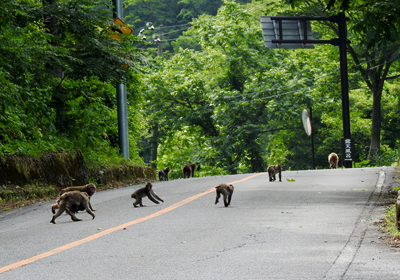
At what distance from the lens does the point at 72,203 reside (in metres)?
10.8

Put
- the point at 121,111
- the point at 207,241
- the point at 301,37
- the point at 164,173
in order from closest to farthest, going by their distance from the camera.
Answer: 1. the point at 207,241
2. the point at 121,111
3. the point at 164,173
4. the point at 301,37

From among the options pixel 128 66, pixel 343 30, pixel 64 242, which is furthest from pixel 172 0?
pixel 64 242

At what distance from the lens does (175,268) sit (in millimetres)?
6438

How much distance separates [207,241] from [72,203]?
11.5 feet

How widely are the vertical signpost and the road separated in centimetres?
2301

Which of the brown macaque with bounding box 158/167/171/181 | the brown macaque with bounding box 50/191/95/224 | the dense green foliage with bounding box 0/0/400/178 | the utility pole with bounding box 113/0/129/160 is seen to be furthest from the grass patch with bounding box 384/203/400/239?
the dense green foliage with bounding box 0/0/400/178

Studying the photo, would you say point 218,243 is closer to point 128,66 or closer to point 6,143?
point 6,143

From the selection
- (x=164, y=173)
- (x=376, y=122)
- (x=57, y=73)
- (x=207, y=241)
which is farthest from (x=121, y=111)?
(x=376, y=122)

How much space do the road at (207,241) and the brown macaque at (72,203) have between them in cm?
21

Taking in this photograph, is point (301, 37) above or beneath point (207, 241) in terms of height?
above

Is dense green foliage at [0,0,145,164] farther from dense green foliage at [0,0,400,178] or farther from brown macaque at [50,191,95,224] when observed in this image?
brown macaque at [50,191,95,224]

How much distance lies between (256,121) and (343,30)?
44.0 feet

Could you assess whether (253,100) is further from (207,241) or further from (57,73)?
(207,241)

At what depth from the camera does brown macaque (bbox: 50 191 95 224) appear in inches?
420
